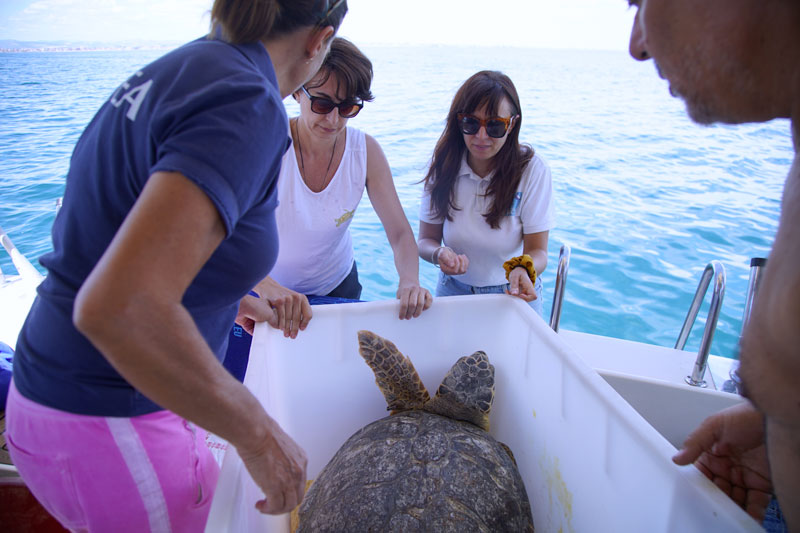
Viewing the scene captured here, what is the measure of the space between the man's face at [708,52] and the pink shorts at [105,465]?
0.95 metres

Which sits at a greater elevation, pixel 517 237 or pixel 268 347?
pixel 517 237

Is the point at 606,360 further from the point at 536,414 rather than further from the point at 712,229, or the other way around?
the point at 712,229

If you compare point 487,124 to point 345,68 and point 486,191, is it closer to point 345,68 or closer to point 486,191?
point 486,191

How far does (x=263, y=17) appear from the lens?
2.19ft

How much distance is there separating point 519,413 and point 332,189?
0.92 meters

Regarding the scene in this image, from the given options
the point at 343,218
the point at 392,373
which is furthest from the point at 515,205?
the point at 392,373

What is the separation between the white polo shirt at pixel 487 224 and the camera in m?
1.89

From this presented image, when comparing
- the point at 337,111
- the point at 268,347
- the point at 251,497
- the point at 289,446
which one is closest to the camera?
the point at 289,446

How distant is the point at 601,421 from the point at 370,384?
70 cm

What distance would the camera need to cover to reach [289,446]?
69cm

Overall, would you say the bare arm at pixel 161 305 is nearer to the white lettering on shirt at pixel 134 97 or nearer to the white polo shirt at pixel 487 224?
the white lettering on shirt at pixel 134 97

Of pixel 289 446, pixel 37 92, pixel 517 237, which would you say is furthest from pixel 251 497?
pixel 37 92

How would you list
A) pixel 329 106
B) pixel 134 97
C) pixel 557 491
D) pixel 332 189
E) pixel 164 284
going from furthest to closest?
pixel 332 189 < pixel 329 106 < pixel 557 491 < pixel 134 97 < pixel 164 284

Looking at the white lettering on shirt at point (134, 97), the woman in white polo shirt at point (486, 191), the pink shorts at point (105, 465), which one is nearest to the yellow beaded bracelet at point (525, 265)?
the woman in white polo shirt at point (486, 191)
